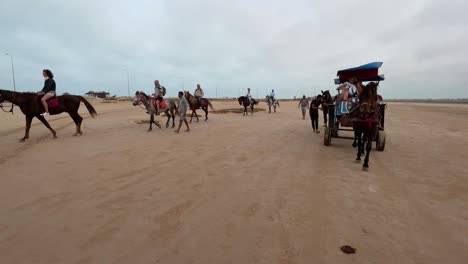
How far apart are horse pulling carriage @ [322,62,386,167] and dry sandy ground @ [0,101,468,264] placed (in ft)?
2.99

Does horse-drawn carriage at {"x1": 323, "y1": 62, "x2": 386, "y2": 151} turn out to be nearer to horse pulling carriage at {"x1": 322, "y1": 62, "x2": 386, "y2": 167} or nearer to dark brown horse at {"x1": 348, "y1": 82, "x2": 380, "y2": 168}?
horse pulling carriage at {"x1": 322, "y1": 62, "x2": 386, "y2": 167}

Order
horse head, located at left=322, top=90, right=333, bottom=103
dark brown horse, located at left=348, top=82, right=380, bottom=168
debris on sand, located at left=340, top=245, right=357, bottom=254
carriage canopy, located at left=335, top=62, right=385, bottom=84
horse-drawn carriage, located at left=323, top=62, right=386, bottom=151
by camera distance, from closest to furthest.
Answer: debris on sand, located at left=340, top=245, right=357, bottom=254
dark brown horse, located at left=348, top=82, right=380, bottom=168
horse-drawn carriage, located at left=323, top=62, right=386, bottom=151
carriage canopy, located at left=335, top=62, right=385, bottom=84
horse head, located at left=322, top=90, right=333, bottom=103

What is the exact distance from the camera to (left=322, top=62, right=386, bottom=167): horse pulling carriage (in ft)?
21.7

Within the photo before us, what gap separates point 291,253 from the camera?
3.01 metres

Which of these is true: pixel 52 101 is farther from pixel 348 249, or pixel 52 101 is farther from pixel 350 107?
pixel 348 249

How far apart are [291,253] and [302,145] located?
22.1ft

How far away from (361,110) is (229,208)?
14.4 feet

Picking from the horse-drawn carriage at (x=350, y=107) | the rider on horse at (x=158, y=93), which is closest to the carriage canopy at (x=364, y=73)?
the horse-drawn carriage at (x=350, y=107)

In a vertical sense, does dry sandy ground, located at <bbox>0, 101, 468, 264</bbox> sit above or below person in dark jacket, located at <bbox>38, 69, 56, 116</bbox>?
below

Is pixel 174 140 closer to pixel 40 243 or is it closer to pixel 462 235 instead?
pixel 40 243

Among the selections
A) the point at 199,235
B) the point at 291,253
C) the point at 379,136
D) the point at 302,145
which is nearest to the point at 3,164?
the point at 199,235

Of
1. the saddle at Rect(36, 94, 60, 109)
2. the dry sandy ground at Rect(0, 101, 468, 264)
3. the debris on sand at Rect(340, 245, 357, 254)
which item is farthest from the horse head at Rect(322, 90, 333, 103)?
the saddle at Rect(36, 94, 60, 109)

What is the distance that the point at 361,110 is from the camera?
6.66 metres

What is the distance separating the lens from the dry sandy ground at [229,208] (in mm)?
3039
